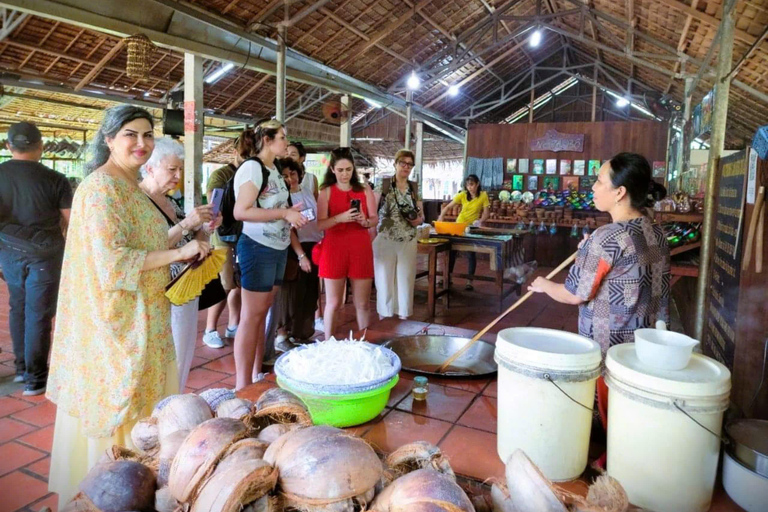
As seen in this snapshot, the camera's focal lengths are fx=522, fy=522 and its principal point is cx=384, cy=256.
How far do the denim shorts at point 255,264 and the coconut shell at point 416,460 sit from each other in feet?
5.98

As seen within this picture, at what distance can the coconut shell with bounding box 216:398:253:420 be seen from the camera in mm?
1010

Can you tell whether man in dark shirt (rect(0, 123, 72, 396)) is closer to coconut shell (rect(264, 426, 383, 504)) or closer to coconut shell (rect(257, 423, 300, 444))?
coconut shell (rect(257, 423, 300, 444))

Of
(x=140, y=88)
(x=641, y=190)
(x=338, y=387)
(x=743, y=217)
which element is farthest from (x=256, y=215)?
(x=140, y=88)

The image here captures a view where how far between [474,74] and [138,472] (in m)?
11.9

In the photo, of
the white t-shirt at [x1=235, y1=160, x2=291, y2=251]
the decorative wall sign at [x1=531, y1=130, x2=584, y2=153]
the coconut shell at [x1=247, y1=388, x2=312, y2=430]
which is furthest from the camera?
the decorative wall sign at [x1=531, y1=130, x2=584, y2=153]

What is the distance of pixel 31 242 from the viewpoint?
123 inches

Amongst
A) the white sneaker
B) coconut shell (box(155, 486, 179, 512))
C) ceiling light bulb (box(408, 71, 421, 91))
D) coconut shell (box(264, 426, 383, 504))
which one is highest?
ceiling light bulb (box(408, 71, 421, 91))

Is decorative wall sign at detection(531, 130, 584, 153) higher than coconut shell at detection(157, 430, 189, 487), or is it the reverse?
decorative wall sign at detection(531, 130, 584, 153)

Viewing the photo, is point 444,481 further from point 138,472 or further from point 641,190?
point 641,190

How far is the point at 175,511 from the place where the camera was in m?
0.77

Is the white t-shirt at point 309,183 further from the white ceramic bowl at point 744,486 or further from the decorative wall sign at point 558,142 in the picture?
the decorative wall sign at point 558,142

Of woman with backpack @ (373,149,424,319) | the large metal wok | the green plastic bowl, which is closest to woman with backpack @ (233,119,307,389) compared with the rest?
the large metal wok

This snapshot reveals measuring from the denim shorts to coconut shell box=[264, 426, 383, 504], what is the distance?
186 centimetres

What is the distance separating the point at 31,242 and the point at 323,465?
3.13 metres
